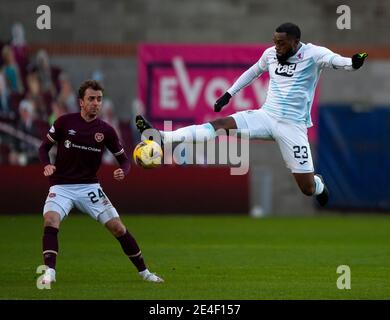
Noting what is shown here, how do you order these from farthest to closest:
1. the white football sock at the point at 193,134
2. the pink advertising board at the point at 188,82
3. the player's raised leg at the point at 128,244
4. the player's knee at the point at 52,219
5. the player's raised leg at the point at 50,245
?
1. the pink advertising board at the point at 188,82
2. the white football sock at the point at 193,134
3. the player's raised leg at the point at 128,244
4. the player's knee at the point at 52,219
5. the player's raised leg at the point at 50,245

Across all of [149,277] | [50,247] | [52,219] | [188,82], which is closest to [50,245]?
[50,247]

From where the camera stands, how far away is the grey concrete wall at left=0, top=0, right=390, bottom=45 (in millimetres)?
32562

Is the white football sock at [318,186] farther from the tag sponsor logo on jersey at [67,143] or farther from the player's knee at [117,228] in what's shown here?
the tag sponsor logo on jersey at [67,143]

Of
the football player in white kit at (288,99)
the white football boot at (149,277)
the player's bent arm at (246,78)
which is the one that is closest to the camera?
the white football boot at (149,277)

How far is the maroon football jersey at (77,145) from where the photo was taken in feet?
44.4

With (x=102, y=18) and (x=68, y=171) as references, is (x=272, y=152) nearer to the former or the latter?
(x=102, y=18)

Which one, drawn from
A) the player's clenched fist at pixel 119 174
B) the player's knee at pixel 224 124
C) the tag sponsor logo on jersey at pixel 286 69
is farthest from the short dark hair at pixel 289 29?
the player's clenched fist at pixel 119 174

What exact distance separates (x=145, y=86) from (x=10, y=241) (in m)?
12.0

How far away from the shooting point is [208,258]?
1780 centimetres

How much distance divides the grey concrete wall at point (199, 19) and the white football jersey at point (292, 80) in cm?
1709

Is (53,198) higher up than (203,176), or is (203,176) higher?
(53,198)

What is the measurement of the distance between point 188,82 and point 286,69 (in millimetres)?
A: 16666

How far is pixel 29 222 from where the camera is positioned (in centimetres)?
2556
